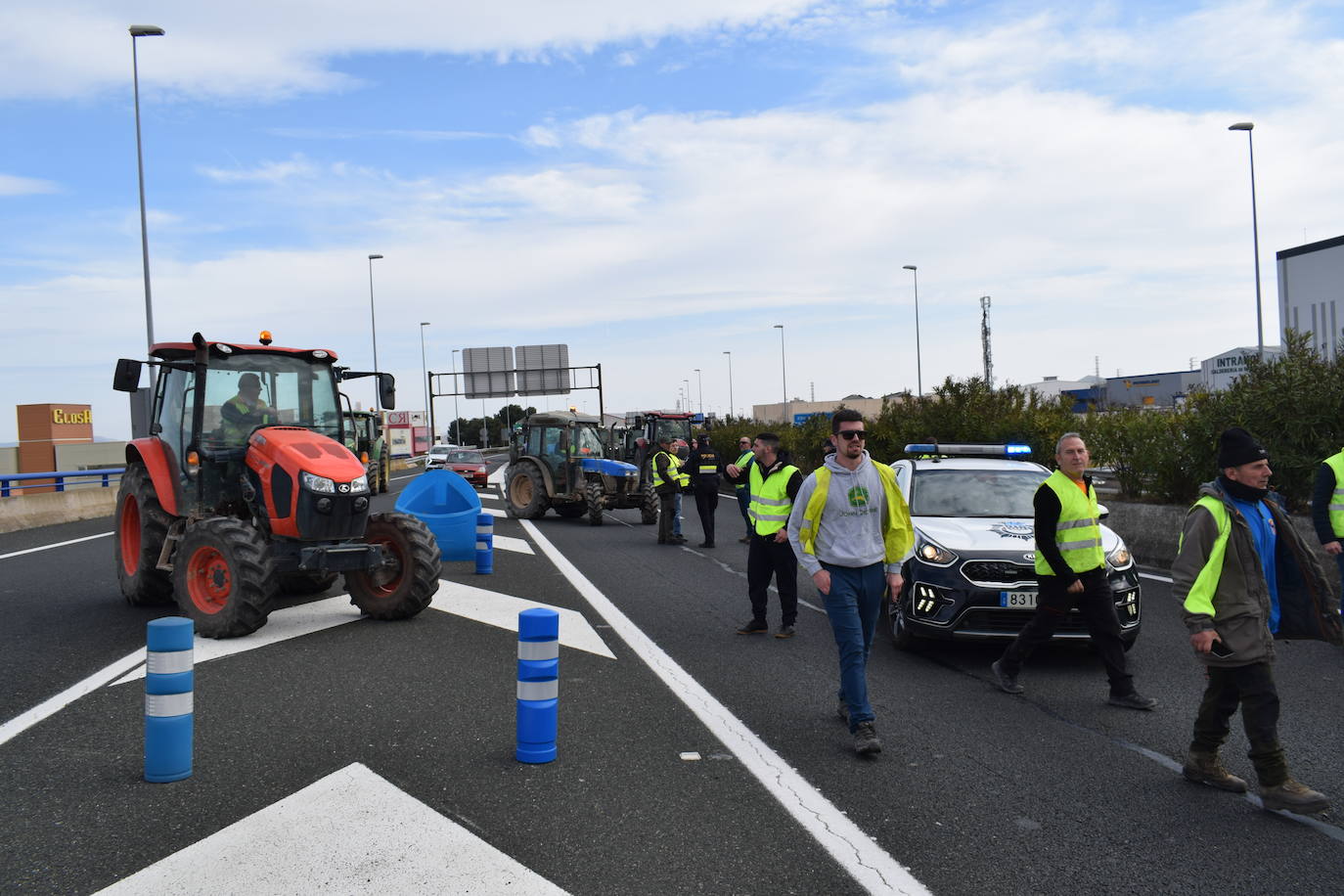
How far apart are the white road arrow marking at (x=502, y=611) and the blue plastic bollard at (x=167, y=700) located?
3.58 meters

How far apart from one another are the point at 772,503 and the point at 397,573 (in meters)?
3.48

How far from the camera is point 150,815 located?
4.86 m

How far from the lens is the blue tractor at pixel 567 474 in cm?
2312

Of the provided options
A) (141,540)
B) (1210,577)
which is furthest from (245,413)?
(1210,577)

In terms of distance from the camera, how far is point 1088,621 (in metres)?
7.07

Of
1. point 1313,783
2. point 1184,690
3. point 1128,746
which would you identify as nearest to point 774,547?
point 1184,690

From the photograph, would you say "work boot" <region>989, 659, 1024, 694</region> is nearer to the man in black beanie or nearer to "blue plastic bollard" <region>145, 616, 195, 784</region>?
the man in black beanie

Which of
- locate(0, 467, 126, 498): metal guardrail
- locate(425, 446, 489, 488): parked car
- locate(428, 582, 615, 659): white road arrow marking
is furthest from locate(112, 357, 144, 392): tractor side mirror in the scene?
locate(425, 446, 489, 488): parked car

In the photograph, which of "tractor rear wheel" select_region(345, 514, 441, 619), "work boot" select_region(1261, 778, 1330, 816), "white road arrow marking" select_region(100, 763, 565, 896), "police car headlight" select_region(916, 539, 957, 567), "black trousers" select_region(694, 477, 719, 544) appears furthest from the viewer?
"black trousers" select_region(694, 477, 719, 544)

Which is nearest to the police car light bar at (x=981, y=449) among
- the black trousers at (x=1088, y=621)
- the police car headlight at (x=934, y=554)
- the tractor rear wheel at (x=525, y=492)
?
the police car headlight at (x=934, y=554)

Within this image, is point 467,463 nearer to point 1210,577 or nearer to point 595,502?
point 595,502

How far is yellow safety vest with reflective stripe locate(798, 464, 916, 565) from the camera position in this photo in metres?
6.33

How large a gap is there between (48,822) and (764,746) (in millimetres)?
3380

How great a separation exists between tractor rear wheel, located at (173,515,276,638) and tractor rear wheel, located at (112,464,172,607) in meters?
1.00
